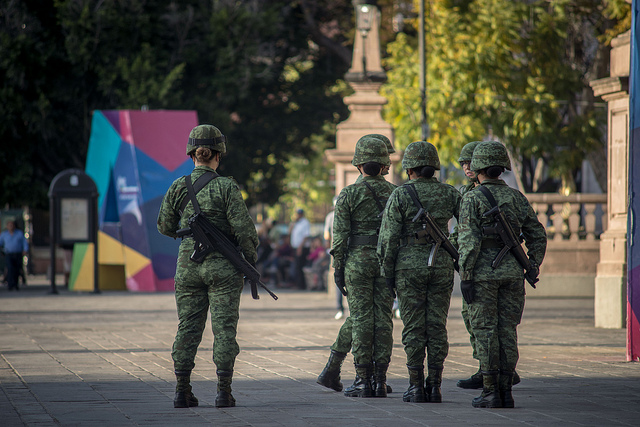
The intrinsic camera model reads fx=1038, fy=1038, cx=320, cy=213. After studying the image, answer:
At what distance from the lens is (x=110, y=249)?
868 inches

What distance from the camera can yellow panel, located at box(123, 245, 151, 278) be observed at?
69.9 ft

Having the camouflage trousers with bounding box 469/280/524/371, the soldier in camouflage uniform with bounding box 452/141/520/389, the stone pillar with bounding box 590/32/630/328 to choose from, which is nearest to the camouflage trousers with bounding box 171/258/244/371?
the camouflage trousers with bounding box 469/280/524/371

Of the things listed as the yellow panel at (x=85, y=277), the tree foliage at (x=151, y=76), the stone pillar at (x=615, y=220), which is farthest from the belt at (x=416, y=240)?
the tree foliage at (x=151, y=76)

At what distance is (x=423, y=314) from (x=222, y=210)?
1.64 m

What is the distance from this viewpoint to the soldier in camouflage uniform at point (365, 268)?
25.6 ft

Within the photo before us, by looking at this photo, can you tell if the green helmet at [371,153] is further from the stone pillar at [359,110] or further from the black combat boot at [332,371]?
the stone pillar at [359,110]

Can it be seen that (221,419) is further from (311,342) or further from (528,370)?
(311,342)

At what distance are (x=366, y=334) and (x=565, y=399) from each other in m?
1.54

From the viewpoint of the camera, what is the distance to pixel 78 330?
13.5m

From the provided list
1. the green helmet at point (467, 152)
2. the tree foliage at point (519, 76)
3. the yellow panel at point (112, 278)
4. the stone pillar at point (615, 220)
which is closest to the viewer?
the green helmet at point (467, 152)

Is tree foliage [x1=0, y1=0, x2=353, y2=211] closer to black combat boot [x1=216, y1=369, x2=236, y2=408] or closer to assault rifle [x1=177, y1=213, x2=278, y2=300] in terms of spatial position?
assault rifle [x1=177, y1=213, x2=278, y2=300]

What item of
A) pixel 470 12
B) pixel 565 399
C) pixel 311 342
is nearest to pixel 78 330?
pixel 311 342

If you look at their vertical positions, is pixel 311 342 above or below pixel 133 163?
below

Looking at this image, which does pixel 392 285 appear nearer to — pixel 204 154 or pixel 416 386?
pixel 416 386
